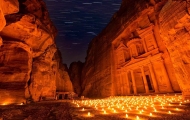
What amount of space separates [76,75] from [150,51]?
32.8m

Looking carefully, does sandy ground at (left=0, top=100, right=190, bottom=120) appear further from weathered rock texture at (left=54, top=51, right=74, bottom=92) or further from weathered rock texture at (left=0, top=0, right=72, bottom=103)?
weathered rock texture at (left=54, top=51, right=74, bottom=92)

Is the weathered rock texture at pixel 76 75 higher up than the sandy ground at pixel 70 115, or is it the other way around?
the weathered rock texture at pixel 76 75

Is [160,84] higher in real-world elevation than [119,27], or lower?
lower

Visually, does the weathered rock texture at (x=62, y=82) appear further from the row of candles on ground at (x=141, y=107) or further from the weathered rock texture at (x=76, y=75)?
the row of candles on ground at (x=141, y=107)

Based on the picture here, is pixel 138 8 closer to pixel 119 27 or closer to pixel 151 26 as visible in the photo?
pixel 151 26

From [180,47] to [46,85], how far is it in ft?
55.6

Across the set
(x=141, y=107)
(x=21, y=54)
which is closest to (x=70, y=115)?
(x=141, y=107)

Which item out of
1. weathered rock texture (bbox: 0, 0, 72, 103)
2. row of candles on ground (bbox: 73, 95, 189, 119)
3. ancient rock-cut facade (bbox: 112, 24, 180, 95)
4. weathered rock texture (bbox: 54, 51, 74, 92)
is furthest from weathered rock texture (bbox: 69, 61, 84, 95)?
row of candles on ground (bbox: 73, 95, 189, 119)

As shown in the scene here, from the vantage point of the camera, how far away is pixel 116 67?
794 inches

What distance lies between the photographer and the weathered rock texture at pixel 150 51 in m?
6.54

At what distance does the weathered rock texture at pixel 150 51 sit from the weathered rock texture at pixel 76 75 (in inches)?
710

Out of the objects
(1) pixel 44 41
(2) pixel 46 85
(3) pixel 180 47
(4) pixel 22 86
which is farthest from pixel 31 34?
(3) pixel 180 47

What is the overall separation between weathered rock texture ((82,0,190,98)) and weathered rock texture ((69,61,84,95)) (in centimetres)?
1802

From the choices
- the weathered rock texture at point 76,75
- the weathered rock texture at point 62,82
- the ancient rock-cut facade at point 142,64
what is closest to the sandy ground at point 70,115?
the ancient rock-cut facade at point 142,64
